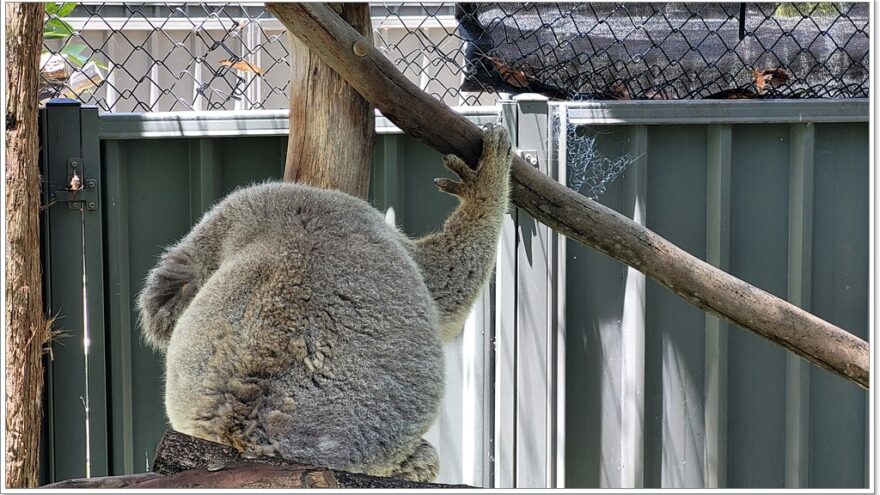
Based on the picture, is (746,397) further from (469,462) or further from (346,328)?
(346,328)

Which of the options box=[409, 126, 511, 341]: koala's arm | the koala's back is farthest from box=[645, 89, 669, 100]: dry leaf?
the koala's back

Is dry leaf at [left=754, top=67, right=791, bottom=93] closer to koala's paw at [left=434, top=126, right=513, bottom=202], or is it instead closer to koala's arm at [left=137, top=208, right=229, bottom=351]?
koala's paw at [left=434, top=126, right=513, bottom=202]

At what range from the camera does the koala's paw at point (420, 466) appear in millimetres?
1730

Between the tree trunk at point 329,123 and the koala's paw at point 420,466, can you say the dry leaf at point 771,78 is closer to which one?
the tree trunk at point 329,123

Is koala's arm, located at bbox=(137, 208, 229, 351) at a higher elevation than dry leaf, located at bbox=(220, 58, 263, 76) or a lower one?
lower

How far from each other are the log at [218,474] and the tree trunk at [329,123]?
85cm

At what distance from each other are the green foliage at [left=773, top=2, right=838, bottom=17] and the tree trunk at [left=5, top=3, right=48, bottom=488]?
8.23ft

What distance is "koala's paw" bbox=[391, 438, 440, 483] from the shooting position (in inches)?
68.1

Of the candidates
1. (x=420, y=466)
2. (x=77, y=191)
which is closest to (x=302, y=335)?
(x=420, y=466)

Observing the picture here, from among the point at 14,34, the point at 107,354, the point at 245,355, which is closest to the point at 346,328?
the point at 245,355

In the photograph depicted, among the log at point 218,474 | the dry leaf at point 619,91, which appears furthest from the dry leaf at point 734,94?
the log at point 218,474

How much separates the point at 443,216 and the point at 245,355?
5.07 ft

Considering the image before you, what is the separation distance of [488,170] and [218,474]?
1.00 metres

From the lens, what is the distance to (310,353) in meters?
1.67
